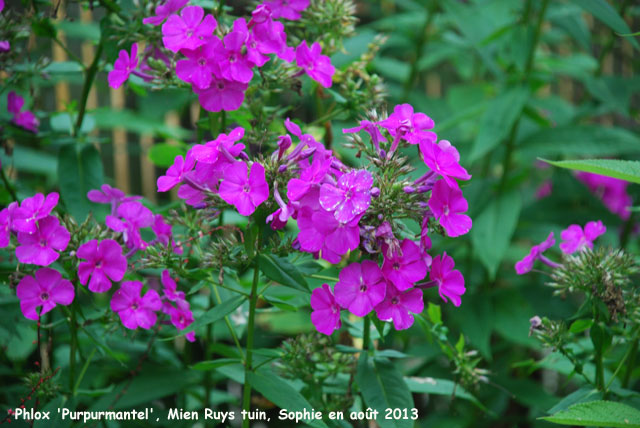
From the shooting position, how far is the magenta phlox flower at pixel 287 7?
1.56 meters

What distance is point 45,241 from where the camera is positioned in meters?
1.29

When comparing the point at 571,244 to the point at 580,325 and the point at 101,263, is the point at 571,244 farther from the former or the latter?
the point at 101,263

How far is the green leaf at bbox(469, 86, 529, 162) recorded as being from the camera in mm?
2172

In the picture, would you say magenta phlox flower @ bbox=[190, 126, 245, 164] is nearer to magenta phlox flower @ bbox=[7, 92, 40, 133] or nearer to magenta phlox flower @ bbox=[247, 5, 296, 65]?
magenta phlox flower @ bbox=[247, 5, 296, 65]

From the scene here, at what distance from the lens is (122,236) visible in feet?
4.65

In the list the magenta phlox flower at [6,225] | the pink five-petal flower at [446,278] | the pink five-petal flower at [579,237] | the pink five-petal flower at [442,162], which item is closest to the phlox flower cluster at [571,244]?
the pink five-petal flower at [579,237]

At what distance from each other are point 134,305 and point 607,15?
4.72 feet

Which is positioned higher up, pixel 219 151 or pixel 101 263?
pixel 219 151

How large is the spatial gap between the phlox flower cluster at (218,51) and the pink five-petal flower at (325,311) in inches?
17.4

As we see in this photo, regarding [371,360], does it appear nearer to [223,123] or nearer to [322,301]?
[322,301]

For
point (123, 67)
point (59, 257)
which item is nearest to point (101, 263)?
point (59, 257)

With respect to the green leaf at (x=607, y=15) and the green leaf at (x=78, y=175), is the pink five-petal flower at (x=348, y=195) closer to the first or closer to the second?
the green leaf at (x=78, y=175)

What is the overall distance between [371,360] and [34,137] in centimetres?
113

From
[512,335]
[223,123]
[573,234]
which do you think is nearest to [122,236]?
[223,123]
